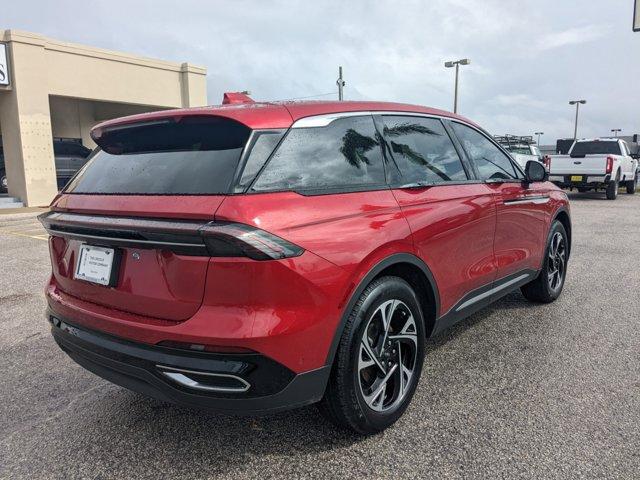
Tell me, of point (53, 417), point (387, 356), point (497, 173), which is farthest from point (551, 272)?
point (53, 417)

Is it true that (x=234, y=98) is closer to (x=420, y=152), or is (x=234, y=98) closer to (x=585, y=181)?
(x=420, y=152)

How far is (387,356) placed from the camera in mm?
2672

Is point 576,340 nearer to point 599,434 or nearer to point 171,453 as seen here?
point 599,434

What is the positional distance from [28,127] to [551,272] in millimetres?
16299

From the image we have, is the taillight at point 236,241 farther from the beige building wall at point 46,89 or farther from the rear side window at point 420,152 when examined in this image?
the beige building wall at point 46,89

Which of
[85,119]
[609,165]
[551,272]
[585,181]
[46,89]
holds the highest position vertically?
[46,89]

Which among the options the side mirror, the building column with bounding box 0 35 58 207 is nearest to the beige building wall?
the building column with bounding box 0 35 58 207

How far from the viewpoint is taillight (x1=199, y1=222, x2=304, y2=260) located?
6.57ft

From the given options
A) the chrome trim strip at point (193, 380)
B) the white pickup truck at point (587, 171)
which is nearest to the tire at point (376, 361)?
the chrome trim strip at point (193, 380)

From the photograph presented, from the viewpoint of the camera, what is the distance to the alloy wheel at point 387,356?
8.39 ft

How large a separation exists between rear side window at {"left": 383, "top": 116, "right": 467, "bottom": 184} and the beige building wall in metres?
16.1

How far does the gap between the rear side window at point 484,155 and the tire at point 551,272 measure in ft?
3.11

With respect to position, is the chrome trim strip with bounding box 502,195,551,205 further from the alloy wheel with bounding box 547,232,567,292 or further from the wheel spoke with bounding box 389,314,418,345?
the wheel spoke with bounding box 389,314,418,345

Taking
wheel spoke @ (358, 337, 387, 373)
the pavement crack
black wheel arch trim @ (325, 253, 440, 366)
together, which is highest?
black wheel arch trim @ (325, 253, 440, 366)
